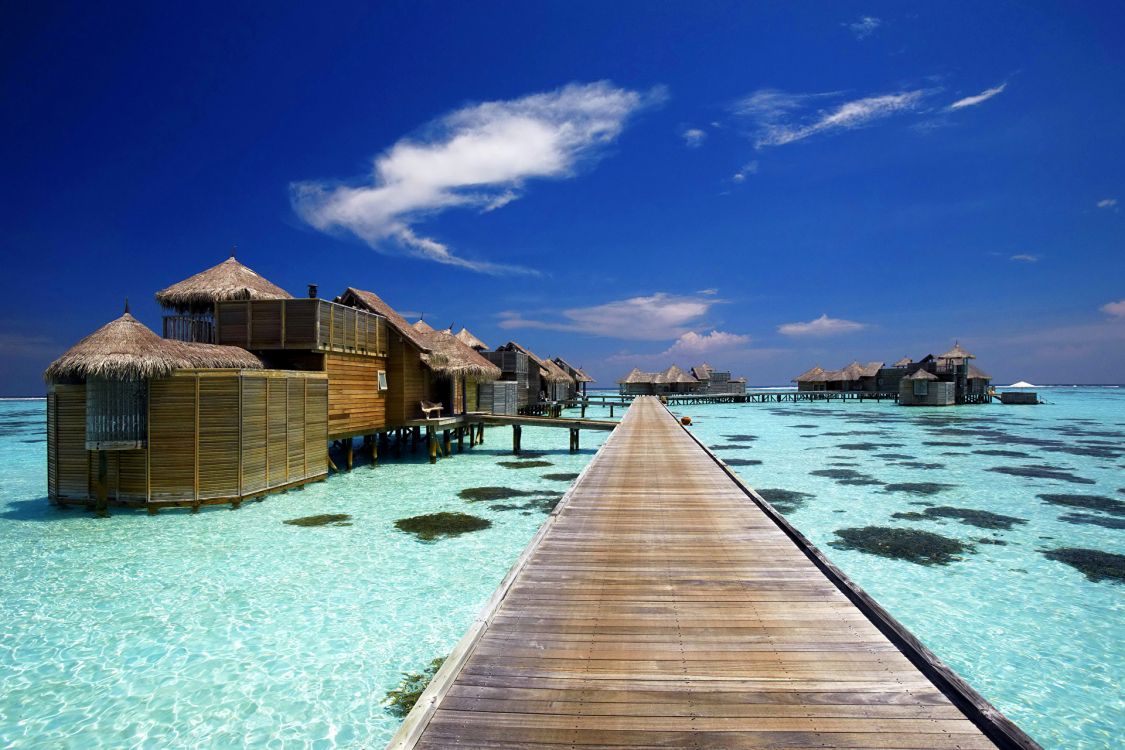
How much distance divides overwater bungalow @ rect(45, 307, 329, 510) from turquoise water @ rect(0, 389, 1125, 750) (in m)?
0.75

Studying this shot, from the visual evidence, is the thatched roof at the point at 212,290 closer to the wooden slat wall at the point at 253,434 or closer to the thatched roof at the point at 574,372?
the wooden slat wall at the point at 253,434

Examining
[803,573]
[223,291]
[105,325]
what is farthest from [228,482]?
[803,573]

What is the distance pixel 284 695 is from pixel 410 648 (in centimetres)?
143

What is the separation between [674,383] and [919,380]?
27209 mm

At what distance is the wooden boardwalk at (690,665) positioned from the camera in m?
3.36

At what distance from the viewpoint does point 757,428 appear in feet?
126

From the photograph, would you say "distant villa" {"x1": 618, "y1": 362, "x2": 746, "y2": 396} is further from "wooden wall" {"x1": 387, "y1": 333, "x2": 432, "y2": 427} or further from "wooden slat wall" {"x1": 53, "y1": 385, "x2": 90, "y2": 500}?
"wooden slat wall" {"x1": 53, "y1": 385, "x2": 90, "y2": 500}

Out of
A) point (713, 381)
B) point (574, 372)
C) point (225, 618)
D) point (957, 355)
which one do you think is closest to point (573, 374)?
point (574, 372)

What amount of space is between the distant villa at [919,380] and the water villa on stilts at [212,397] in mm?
59761

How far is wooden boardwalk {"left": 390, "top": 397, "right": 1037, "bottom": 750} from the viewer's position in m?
3.36

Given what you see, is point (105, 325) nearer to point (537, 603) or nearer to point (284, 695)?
point (284, 695)

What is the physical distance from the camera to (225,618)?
7500mm

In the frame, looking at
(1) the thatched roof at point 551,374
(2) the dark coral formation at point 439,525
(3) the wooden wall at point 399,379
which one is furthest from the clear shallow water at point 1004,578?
(1) the thatched roof at point 551,374

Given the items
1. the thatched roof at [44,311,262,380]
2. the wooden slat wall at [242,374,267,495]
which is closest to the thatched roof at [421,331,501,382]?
the wooden slat wall at [242,374,267,495]
